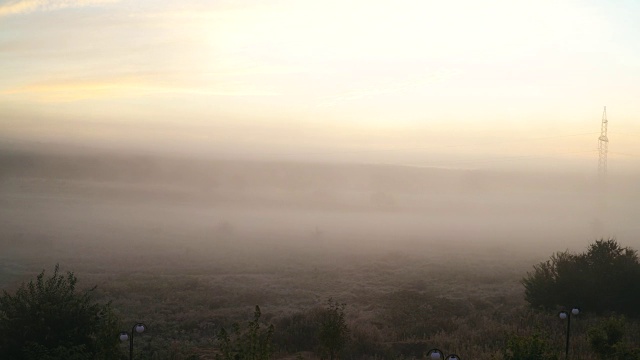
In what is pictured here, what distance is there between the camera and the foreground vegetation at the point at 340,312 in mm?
15638

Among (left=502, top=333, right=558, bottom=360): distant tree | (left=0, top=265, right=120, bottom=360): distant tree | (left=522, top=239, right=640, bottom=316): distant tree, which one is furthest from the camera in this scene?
(left=522, top=239, right=640, bottom=316): distant tree

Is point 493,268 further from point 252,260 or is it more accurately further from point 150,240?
point 150,240

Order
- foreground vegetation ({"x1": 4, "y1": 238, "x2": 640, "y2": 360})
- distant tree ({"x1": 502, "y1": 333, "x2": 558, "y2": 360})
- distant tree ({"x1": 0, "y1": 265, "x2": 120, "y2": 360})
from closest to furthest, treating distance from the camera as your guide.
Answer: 1. distant tree ({"x1": 502, "y1": 333, "x2": 558, "y2": 360})
2. distant tree ({"x1": 0, "y1": 265, "x2": 120, "y2": 360})
3. foreground vegetation ({"x1": 4, "y1": 238, "x2": 640, "y2": 360})

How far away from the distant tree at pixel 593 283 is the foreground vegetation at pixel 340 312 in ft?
1.97

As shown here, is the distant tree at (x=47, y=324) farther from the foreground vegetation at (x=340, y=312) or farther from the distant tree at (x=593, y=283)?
the distant tree at (x=593, y=283)

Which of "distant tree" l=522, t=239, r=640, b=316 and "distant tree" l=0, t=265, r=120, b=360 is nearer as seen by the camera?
"distant tree" l=0, t=265, r=120, b=360

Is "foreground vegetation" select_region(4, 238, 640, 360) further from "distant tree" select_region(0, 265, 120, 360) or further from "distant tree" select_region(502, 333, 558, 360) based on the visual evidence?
"distant tree" select_region(0, 265, 120, 360)

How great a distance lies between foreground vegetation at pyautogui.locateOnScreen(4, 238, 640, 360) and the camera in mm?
15638

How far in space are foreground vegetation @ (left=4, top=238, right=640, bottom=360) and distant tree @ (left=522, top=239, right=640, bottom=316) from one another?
0.60 meters

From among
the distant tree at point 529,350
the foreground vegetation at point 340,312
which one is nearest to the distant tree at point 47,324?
the foreground vegetation at point 340,312

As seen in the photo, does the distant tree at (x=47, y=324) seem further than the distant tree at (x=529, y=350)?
Yes

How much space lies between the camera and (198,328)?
2319 centimetres

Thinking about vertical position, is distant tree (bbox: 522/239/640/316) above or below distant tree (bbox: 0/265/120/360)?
below

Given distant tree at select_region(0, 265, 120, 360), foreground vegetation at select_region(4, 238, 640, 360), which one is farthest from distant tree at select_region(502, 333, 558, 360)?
distant tree at select_region(0, 265, 120, 360)
